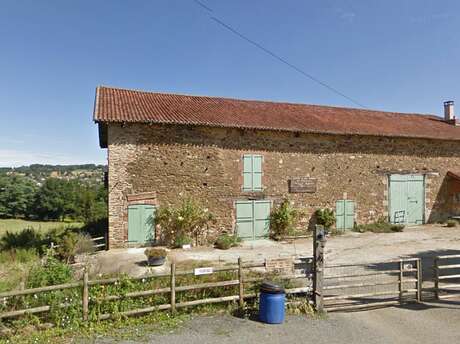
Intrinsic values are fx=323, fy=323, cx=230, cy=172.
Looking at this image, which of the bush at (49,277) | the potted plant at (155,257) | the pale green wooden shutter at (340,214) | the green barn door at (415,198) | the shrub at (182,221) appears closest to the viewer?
the bush at (49,277)

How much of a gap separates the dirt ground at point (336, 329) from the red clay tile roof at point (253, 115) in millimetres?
9259

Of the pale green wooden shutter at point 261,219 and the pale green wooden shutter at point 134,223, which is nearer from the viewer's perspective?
the pale green wooden shutter at point 134,223

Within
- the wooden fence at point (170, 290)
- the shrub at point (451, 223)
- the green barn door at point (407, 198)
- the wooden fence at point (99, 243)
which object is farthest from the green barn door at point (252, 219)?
the shrub at point (451, 223)

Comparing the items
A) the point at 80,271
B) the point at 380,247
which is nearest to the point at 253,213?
the point at 380,247


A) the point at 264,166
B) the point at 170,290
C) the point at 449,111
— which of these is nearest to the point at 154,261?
the point at 170,290

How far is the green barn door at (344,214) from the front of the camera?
16125 millimetres

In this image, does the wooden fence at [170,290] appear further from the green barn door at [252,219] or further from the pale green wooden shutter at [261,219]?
the pale green wooden shutter at [261,219]

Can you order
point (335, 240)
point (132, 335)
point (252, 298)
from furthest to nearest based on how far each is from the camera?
point (335, 240) → point (252, 298) → point (132, 335)

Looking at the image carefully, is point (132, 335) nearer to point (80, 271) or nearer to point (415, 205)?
point (80, 271)

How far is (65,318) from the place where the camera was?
5918 millimetres

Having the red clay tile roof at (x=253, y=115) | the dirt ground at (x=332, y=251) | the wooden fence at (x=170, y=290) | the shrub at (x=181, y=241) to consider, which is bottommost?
the dirt ground at (x=332, y=251)

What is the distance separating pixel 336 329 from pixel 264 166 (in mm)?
9532

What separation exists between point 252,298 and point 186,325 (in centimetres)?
157

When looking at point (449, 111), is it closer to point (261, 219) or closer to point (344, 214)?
point (344, 214)
